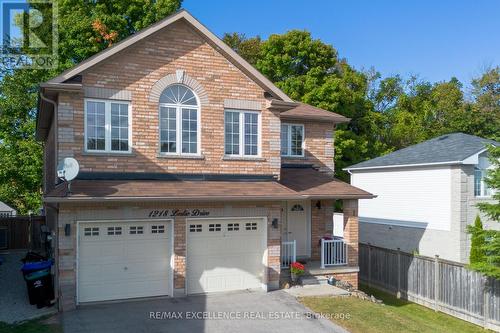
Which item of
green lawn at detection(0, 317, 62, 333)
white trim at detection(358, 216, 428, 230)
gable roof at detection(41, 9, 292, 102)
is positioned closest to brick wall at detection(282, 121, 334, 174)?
gable roof at detection(41, 9, 292, 102)

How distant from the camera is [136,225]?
12609 mm

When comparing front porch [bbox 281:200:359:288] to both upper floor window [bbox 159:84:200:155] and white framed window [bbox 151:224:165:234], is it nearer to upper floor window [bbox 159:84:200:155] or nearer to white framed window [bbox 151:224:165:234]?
white framed window [bbox 151:224:165:234]

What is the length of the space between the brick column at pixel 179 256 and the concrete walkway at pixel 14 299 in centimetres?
320

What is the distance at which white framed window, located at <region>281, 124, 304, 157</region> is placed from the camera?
1795cm

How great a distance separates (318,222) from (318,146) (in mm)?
3119

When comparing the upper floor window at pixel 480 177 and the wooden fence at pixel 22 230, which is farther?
the wooden fence at pixel 22 230

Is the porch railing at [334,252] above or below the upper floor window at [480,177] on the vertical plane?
below

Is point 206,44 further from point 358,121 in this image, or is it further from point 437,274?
point 358,121

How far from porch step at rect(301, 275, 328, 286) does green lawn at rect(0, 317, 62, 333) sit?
7.36m

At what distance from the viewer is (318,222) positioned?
17609 mm

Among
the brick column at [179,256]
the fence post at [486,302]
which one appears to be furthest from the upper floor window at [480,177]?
the brick column at [179,256]

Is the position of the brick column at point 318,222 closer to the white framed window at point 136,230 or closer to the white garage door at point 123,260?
the white garage door at point 123,260

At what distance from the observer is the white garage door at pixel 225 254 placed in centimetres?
1327

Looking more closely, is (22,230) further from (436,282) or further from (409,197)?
(436,282)
